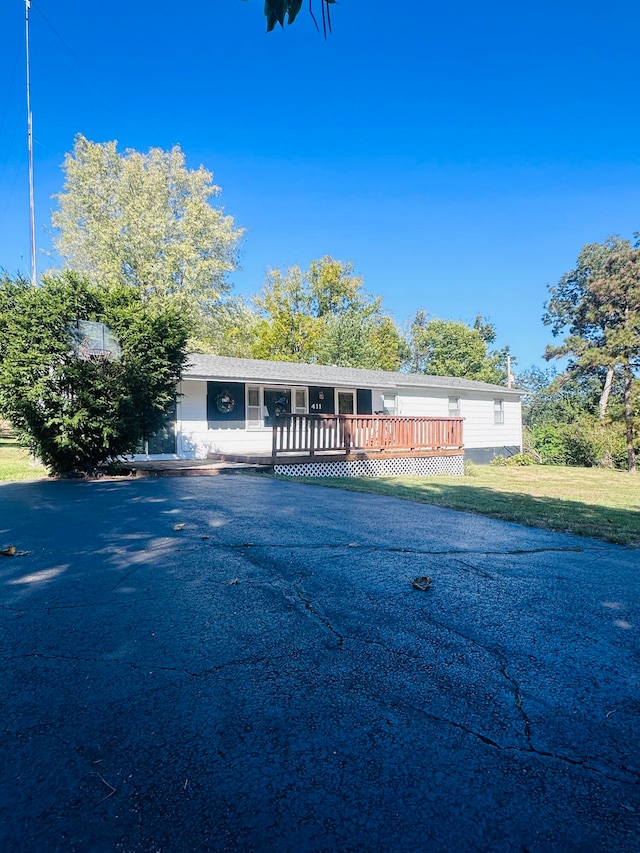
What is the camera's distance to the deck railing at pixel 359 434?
1143 cm

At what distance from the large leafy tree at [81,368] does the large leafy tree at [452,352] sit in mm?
33267

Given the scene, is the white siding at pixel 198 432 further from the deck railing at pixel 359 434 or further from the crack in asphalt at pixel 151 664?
the crack in asphalt at pixel 151 664

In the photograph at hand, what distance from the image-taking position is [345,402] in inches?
728

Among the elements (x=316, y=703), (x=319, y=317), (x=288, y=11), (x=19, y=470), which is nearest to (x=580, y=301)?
(x=319, y=317)

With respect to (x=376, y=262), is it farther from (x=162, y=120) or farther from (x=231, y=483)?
(x=231, y=483)

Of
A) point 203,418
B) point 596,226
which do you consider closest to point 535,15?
point 203,418

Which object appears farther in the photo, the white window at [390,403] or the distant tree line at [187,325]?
the white window at [390,403]

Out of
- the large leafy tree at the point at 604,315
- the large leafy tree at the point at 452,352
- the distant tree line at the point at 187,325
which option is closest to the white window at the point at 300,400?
the distant tree line at the point at 187,325

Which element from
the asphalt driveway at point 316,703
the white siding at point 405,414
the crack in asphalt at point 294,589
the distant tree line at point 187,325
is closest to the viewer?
the asphalt driveway at point 316,703

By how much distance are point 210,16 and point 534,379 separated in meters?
41.6

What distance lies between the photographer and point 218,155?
24.8 m

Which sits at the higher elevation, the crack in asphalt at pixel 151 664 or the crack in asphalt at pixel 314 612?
the crack in asphalt at pixel 151 664

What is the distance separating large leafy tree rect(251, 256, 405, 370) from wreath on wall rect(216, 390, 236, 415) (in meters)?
14.1

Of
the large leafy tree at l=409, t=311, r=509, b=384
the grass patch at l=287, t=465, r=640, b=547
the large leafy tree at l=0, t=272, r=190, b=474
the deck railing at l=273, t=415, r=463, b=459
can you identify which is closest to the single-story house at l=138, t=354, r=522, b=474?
the deck railing at l=273, t=415, r=463, b=459
